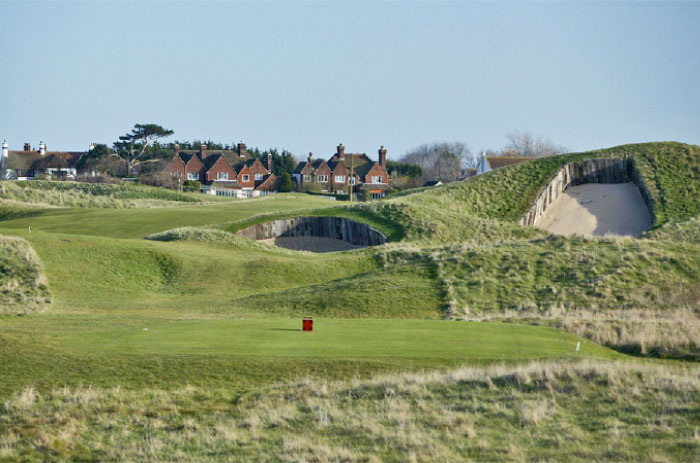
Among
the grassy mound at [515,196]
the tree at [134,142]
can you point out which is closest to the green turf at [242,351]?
the grassy mound at [515,196]

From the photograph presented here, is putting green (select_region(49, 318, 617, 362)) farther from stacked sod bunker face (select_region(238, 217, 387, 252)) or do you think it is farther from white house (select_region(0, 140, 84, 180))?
white house (select_region(0, 140, 84, 180))

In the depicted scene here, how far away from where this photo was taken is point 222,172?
11925cm

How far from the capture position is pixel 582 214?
50.2 metres

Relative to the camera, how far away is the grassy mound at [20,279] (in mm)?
24047

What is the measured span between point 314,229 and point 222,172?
248 feet

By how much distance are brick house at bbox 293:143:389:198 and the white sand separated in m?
67.3

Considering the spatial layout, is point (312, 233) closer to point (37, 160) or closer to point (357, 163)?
point (357, 163)

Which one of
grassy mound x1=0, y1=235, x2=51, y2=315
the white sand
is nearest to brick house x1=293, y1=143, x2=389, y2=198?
the white sand

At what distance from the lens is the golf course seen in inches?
395

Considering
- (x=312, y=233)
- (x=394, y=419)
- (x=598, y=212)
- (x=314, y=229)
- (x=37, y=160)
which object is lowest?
(x=394, y=419)

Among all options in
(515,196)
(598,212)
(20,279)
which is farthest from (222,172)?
(20,279)

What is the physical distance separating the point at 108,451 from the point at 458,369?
5.64 metres

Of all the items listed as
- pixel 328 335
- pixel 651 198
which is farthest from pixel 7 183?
pixel 328 335

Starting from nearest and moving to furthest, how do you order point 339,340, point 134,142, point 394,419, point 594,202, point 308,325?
point 394,419, point 339,340, point 308,325, point 594,202, point 134,142
